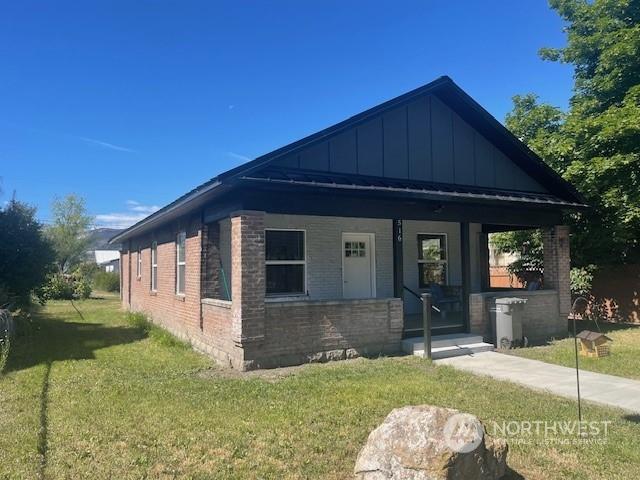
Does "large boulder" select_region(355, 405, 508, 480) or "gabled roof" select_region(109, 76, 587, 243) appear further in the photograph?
"gabled roof" select_region(109, 76, 587, 243)

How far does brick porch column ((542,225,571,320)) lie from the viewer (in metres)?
12.0

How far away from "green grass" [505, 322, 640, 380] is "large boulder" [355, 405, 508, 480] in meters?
5.24

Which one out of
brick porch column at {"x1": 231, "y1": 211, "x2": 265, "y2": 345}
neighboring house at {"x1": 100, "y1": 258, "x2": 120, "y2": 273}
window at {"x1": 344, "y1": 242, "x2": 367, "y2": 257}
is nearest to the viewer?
brick porch column at {"x1": 231, "y1": 211, "x2": 265, "y2": 345}

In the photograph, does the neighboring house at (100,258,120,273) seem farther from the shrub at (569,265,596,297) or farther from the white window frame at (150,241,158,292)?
the shrub at (569,265,596,297)

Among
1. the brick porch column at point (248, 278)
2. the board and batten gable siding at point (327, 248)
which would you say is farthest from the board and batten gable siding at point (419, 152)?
the board and batten gable siding at point (327, 248)

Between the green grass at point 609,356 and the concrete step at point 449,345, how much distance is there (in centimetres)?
65

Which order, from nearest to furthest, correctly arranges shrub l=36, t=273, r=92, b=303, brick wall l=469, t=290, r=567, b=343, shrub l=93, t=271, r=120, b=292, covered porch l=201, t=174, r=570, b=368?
covered porch l=201, t=174, r=570, b=368
brick wall l=469, t=290, r=567, b=343
shrub l=36, t=273, r=92, b=303
shrub l=93, t=271, r=120, b=292

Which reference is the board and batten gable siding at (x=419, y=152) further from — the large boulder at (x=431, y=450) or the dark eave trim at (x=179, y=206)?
the large boulder at (x=431, y=450)

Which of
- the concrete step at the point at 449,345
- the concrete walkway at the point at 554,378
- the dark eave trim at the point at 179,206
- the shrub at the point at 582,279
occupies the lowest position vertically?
the concrete walkway at the point at 554,378

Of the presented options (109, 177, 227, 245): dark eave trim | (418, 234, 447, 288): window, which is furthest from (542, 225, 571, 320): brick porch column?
(109, 177, 227, 245): dark eave trim

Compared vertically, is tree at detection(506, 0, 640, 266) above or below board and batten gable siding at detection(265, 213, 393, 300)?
above

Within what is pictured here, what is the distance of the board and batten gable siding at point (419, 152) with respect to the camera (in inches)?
379

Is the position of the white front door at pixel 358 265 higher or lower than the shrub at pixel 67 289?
higher

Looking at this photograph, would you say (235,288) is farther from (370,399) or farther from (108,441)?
(108,441)
